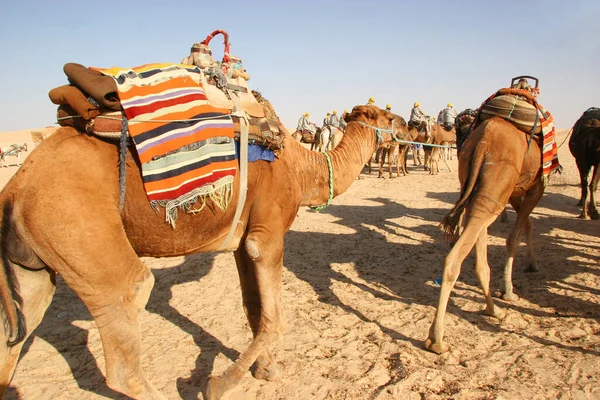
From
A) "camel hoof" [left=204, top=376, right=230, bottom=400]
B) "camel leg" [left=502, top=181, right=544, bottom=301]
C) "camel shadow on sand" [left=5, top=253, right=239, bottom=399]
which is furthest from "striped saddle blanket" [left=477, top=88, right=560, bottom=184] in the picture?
"camel hoof" [left=204, top=376, right=230, bottom=400]

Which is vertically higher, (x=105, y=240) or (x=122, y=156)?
(x=122, y=156)

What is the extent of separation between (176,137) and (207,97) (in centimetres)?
52

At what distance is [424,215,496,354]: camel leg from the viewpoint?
4.03 meters

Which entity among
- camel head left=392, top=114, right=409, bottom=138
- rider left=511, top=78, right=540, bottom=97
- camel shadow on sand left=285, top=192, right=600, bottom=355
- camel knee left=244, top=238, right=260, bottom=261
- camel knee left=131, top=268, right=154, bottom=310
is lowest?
camel shadow on sand left=285, top=192, right=600, bottom=355

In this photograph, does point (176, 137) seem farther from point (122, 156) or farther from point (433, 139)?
point (433, 139)

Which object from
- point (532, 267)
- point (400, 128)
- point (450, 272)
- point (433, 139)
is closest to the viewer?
point (450, 272)

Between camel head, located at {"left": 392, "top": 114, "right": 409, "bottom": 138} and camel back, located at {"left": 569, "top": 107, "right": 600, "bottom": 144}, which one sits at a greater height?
camel back, located at {"left": 569, "top": 107, "right": 600, "bottom": 144}

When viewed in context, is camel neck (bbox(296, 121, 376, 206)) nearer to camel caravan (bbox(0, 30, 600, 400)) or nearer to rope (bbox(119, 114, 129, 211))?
camel caravan (bbox(0, 30, 600, 400))

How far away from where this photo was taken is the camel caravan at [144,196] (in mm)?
2416

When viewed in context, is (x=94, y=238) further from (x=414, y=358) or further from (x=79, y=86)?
(x=414, y=358)

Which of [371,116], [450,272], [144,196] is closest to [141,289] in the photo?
[144,196]

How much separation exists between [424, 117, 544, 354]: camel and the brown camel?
186 cm

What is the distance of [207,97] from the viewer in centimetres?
304

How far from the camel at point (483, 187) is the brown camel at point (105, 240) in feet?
6.10
